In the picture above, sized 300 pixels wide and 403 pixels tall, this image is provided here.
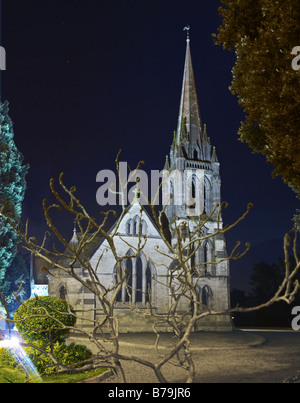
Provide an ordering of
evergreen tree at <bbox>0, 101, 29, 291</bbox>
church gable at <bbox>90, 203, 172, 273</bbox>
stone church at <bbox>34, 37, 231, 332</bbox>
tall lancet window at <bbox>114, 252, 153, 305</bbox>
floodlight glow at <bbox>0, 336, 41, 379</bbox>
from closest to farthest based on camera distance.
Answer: floodlight glow at <bbox>0, 336, 41, 379</bbox> < evergreen tree at <bbox>0, 101, 29, 291</bbox> < stone church at <bbox>34, 37, 231, 332</bbox> < tall lancet window at <bbox>114, 252, 153, 305</bbox> < church gable at <bbox>90, 203, 172, 273</bbox>

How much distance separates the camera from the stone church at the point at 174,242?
102 feet

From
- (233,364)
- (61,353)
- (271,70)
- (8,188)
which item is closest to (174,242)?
(8,188)

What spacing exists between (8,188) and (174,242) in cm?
1450

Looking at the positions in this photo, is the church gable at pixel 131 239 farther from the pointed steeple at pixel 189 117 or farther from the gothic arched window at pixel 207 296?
the pointed steeple at pixel 189 117

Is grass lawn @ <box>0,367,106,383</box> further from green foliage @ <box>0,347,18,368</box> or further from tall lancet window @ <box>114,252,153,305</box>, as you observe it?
tall lancet window @ <box>114,252,153,305</box>

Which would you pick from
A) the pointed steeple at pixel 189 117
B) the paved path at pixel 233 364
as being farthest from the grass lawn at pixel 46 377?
the pointed steeple at pixel 189 117

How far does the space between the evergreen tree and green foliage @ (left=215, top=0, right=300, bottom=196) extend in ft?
70.3

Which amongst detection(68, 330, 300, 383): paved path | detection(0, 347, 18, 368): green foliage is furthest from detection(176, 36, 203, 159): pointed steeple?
detection(0, 347, 18, 368): green foliage

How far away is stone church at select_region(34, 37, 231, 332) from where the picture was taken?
31.2 metres

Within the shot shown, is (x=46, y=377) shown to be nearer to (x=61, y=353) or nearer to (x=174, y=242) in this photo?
(x=61, y=353)

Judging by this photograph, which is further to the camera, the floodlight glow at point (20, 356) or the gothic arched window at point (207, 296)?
the gothic arched window at point (207, 296)

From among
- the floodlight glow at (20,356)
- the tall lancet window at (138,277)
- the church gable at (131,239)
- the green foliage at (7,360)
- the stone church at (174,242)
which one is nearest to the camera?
the floodlight glow at (20,356)

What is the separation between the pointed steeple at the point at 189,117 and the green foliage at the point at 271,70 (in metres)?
28.6

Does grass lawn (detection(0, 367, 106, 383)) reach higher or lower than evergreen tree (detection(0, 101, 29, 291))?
lower
